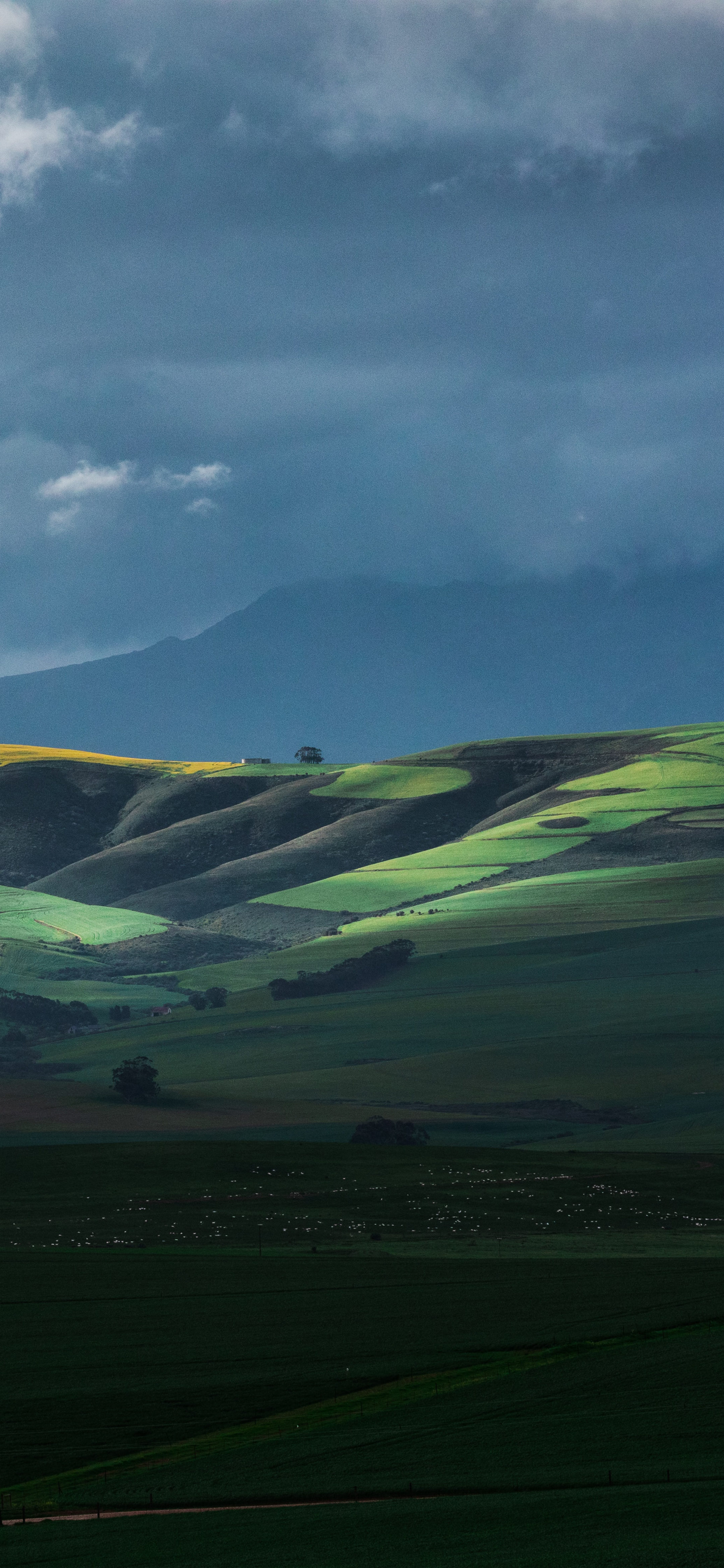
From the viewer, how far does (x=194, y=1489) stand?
116 feet

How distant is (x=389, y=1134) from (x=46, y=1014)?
226 feet

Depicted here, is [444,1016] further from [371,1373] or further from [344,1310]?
[371,1373]

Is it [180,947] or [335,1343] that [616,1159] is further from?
[180,947]

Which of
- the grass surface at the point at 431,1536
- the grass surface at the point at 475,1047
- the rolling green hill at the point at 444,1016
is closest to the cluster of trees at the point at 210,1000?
the rolling green hill at the point at 444,1016

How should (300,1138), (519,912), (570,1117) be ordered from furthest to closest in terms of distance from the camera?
(519,912) → (570,1117) → (300,1138)

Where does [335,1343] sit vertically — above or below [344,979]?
below

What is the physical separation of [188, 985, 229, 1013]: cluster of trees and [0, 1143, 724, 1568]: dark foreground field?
7039cm

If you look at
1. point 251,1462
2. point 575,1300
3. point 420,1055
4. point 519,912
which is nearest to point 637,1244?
point 575,1300

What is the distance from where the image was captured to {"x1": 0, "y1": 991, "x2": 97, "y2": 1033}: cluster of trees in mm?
152000

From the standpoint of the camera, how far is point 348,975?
156375 mm

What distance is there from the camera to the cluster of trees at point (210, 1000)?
151m

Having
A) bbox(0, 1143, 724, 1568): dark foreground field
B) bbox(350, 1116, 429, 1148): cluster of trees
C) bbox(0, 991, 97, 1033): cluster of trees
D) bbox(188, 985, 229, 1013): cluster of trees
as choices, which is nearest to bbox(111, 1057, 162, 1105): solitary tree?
bbox(350, 1116, 429, 1148): cluster of trees

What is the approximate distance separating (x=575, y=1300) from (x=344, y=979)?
340ft

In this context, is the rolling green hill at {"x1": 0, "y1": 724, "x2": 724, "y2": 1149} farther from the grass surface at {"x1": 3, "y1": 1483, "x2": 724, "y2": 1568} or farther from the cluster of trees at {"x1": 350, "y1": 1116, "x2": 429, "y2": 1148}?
the grass surface at {"x1": 3, "y1": 1483, "x2": 724, "y2": 1568}
